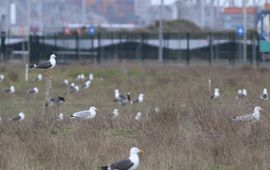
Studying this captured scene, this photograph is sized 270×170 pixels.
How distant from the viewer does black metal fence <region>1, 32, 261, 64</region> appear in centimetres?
6034

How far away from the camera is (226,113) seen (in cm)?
1764

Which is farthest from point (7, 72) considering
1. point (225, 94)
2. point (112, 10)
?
point (112, 10)

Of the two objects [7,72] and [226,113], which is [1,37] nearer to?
[7,72]

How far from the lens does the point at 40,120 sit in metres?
17.5

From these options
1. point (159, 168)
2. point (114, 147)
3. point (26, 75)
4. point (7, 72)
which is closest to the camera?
point (159, 168)

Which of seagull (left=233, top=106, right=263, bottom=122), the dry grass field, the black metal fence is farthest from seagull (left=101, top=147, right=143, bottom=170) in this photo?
the black metal fence

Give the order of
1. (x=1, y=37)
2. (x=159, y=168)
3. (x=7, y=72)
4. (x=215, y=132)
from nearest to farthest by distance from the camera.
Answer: (x=159, y=168) < (x=215, y=132) < (x=7, y=72) < (x=1, y=37)

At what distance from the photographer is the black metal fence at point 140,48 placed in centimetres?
6034

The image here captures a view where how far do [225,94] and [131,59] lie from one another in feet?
106

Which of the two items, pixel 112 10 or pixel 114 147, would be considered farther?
pixel 112 10

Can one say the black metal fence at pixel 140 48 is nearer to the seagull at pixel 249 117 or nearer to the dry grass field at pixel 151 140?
the dry grass field at pixel 151 140

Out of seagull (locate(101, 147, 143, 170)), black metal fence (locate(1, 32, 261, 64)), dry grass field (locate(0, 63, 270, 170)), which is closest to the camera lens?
seagull (locate(101, 147, 143, 170))

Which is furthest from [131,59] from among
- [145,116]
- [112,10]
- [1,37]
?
[112,10]

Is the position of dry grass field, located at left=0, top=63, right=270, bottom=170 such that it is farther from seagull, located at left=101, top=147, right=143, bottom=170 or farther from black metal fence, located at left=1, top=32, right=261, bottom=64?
black metal fence, located at left=1, top=32, right=261, bottom=64
